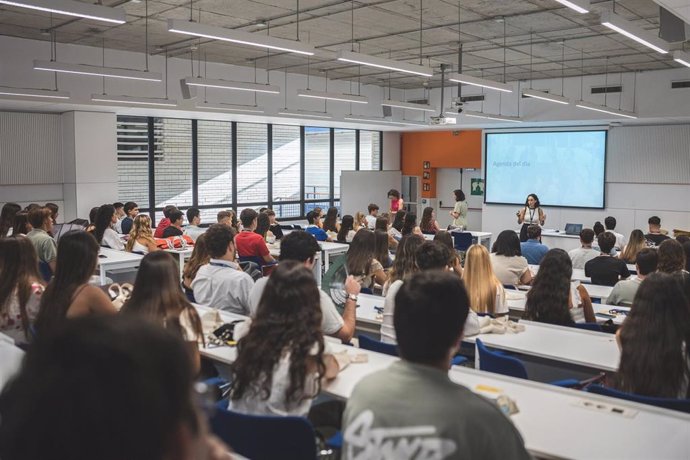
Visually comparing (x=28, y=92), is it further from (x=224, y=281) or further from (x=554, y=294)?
(x=554, y=294)

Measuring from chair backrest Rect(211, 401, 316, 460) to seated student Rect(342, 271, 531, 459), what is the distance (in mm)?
692

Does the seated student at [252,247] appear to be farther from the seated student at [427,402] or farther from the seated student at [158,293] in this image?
the seated student at [427,402]

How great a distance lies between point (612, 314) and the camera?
498 centimetres

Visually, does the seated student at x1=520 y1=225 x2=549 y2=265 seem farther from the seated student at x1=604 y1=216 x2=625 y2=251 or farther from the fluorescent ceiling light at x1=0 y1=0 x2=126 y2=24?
the fluorescent ceiling light at x1=0 y1=0 x2=126 y2=24

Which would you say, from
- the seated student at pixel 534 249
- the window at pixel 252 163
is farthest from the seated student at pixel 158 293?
the window at pixel 252 163

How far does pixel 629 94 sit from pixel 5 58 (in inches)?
444

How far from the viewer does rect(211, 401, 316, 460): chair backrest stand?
90.7 inches

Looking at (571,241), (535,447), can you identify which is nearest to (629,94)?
(571,241)

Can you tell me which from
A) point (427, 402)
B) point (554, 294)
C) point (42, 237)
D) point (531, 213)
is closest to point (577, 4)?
point (554, 294)

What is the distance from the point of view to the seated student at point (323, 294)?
11.8ft

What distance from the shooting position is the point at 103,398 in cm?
65

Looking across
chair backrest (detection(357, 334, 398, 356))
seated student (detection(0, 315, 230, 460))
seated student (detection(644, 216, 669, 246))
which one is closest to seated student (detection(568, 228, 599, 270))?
seated student (detection(644, 216, 669, 246))

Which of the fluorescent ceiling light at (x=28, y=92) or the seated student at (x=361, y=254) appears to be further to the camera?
the fluorescent ceiling light at (x=28, y=92)

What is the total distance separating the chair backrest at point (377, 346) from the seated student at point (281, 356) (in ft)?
2.94
